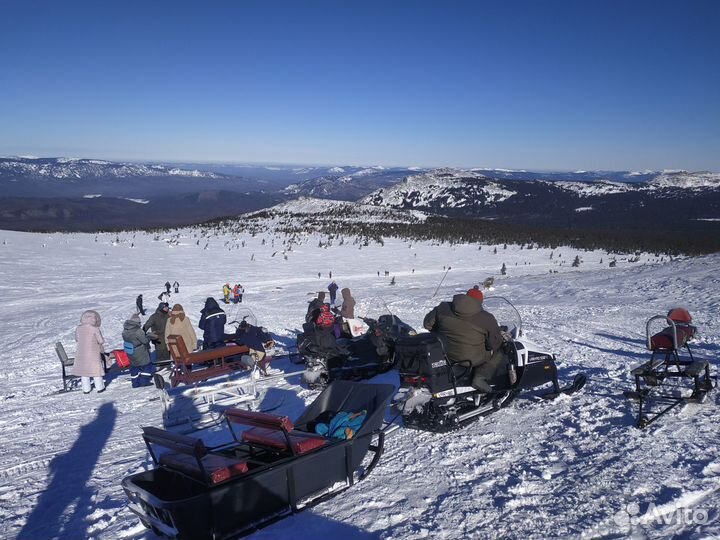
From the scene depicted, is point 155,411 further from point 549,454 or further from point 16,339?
point 16,339

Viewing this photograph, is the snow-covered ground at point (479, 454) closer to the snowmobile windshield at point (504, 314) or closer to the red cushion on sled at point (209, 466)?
the red cushion on sled at point (209, 466)

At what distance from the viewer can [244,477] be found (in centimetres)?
416

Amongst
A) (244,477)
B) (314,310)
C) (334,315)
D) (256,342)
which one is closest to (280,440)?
(244,477)

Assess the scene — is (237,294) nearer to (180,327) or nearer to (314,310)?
(180,327)

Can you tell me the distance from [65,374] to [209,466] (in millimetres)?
6611

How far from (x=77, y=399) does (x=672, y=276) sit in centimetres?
1875

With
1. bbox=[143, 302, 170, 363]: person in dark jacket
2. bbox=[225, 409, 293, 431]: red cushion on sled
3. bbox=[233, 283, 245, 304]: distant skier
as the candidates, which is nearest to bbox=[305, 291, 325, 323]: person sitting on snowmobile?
bbox=[143, 302, 170, 363]: person in dark jacket

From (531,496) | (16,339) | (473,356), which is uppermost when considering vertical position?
(473,356)

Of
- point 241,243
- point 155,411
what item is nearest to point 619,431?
point 155,411

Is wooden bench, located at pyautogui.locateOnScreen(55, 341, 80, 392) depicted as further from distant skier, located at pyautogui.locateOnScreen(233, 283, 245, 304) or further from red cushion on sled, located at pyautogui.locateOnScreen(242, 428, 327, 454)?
distant skier, located at pyautogui.locateOnScreen(233, 283, 245, 304)

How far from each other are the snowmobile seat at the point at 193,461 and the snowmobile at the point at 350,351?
13.9ft

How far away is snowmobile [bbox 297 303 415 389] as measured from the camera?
29.2 feet

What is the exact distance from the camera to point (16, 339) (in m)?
13.4

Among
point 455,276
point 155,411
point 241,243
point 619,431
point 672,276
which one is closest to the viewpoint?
point 619,431
